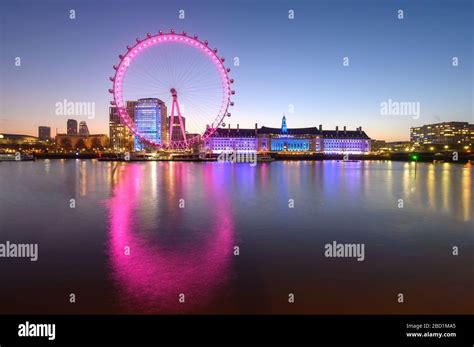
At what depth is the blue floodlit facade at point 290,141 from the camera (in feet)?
527

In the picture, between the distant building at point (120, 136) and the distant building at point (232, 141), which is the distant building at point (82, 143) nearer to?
the distant building at point (120, 136)

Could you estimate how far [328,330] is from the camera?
245 inches

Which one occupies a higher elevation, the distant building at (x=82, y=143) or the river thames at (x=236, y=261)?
the distant building at (x=82, y=143)

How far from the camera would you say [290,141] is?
16525 cm

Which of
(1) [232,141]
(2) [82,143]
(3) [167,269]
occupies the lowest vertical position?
(3) [167,269]

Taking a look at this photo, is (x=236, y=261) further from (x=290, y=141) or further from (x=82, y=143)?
(x=82, y=143)

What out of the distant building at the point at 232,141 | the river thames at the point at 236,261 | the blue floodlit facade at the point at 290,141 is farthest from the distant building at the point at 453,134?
the river thames at the point at 236,261

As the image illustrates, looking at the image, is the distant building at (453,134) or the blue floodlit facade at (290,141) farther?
the distant building at (453,134)

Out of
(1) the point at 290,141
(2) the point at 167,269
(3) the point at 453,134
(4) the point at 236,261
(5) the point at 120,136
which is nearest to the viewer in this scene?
(2) the point at 167,269

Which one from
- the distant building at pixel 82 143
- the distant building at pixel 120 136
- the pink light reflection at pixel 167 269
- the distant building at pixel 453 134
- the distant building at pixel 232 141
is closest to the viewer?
the pink light reflection at pixel 167 269

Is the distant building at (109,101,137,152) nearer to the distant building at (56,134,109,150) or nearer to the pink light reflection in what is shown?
the distant building at (56,134,109,150)

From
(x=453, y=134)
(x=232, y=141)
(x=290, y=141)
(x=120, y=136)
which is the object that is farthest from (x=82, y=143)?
(x=453, y=134)

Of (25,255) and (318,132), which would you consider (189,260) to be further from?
(318,132)

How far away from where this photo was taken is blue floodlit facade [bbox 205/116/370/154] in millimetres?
160500
